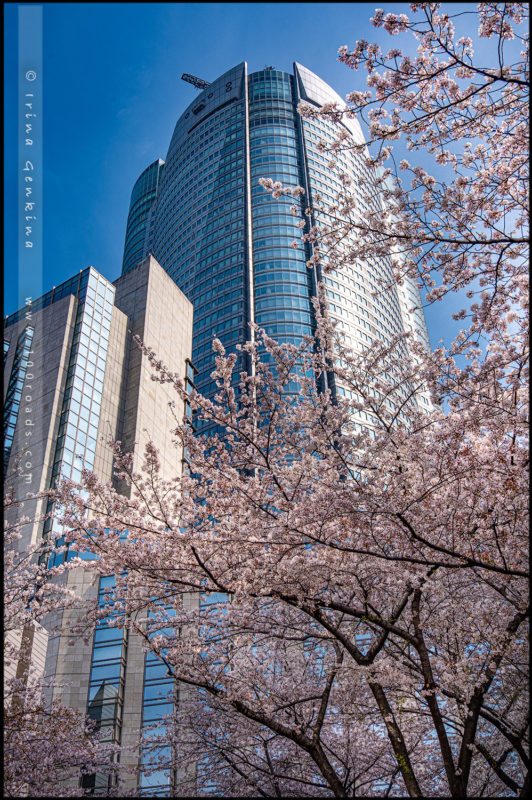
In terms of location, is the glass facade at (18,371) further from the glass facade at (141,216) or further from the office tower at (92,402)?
the glass facade at (141,216)

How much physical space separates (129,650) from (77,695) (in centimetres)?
292

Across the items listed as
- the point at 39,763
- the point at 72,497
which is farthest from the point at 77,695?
the point at 72,497

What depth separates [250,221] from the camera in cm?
10488

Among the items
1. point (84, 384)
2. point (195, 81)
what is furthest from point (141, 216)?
point (84, 384)

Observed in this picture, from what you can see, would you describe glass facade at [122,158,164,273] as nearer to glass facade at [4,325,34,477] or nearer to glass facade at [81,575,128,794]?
glass facade at [4,325,34,477]

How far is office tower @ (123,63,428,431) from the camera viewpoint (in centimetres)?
9644

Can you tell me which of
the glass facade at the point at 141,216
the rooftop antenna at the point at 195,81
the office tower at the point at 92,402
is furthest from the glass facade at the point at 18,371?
the rooftop antenna at the point at 195,81

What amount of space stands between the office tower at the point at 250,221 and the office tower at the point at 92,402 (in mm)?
34274

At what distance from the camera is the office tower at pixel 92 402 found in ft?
93.4

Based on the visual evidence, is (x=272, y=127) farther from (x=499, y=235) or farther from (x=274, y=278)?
(x=499, y=235)

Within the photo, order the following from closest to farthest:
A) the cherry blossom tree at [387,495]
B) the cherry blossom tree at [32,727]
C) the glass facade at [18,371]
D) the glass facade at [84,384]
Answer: the cherry blossom tree at [387,495] < the cherry blossom tree at [32,727] < the glass facade at [18,371] < the glass facade at [84,384]

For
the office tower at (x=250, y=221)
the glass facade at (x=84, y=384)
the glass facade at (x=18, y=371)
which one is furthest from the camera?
the office tower at (x=250, y=221)

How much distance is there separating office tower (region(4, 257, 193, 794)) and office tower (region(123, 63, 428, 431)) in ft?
112

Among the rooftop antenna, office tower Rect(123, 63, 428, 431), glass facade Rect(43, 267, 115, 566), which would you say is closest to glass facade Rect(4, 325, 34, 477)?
glass facade Rect(43, 267, 115, 566)
